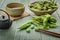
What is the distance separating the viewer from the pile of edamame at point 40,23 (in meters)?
1.18

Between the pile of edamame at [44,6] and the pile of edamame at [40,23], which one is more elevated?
the pile of edamame at [44,6]

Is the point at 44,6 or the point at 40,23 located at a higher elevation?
the point at 44,6

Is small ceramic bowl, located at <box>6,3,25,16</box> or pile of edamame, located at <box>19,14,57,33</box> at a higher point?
small ceramic bowl, located at <box>6,3,25,16</box>

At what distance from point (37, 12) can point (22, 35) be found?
1.00 feet

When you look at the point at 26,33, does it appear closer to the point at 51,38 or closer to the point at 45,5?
the point at 51,38

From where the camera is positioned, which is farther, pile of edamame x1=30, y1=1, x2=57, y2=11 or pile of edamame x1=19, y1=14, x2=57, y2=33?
pile of edamame x1=30, y1=1, x2=57, y2=11

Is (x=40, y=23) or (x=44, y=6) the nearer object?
(x=40, y=23)

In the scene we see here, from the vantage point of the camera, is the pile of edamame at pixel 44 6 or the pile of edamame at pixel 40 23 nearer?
the pile of edamame at pixel 40 23

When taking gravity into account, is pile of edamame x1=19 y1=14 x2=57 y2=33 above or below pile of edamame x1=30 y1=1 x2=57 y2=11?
below

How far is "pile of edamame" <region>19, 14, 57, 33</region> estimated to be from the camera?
1.18 m

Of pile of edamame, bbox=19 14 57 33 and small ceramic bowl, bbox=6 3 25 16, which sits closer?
pile of edamame, bbox=19 14 57 33

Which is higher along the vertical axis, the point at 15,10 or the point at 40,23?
the point at 15,10

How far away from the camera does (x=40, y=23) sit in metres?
1.24

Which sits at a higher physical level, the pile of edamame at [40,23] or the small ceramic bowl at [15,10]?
the small ceramic bowl at [15,10]
